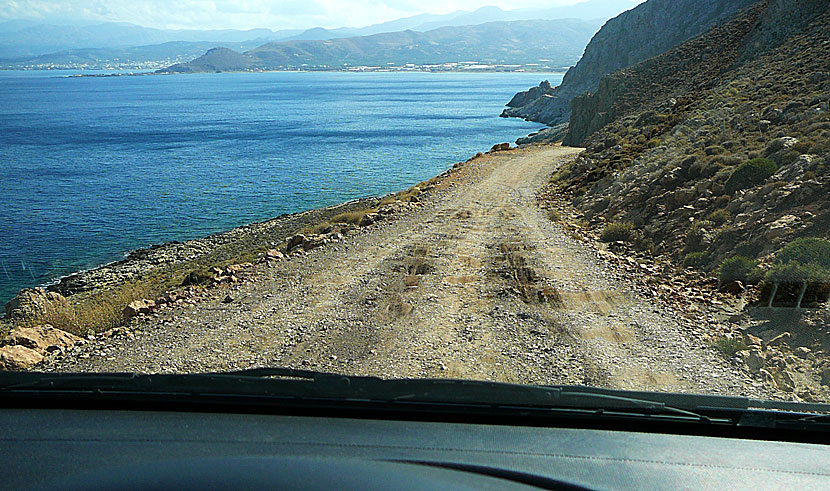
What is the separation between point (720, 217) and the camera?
12.3m

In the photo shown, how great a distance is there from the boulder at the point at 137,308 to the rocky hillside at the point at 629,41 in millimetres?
60010

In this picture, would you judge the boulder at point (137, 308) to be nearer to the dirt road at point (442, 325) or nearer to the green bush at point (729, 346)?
the dirt road at point (442, 325)

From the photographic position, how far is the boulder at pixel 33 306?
446 inches

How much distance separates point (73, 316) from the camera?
31.3ft

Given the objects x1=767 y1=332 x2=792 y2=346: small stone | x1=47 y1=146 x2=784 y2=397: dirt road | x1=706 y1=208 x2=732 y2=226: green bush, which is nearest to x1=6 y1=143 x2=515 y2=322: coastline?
x1=47 y1=146 x2=784 y2=397: dirt road

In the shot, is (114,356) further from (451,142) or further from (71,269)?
(451,142)

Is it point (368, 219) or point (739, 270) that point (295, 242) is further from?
point (739, 270)

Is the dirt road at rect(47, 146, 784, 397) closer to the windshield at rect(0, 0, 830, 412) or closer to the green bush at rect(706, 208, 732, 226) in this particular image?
the windshield at rect(0, 0, 830, 412)

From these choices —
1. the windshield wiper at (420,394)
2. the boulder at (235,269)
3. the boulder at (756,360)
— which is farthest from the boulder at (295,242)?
the windshield wiper at (420,394)

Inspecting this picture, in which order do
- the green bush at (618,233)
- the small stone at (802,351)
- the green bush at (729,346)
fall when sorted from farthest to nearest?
1. the green bush at (618,233)
2. the green bush at (729,346)
3. the small stone at (802,351)

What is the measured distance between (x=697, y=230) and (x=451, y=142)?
50.5 meters

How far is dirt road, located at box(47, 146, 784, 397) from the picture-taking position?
21.8ft

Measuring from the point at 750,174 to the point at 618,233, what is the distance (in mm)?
3004

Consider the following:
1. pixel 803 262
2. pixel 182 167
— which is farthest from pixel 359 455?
pixel 182 167
